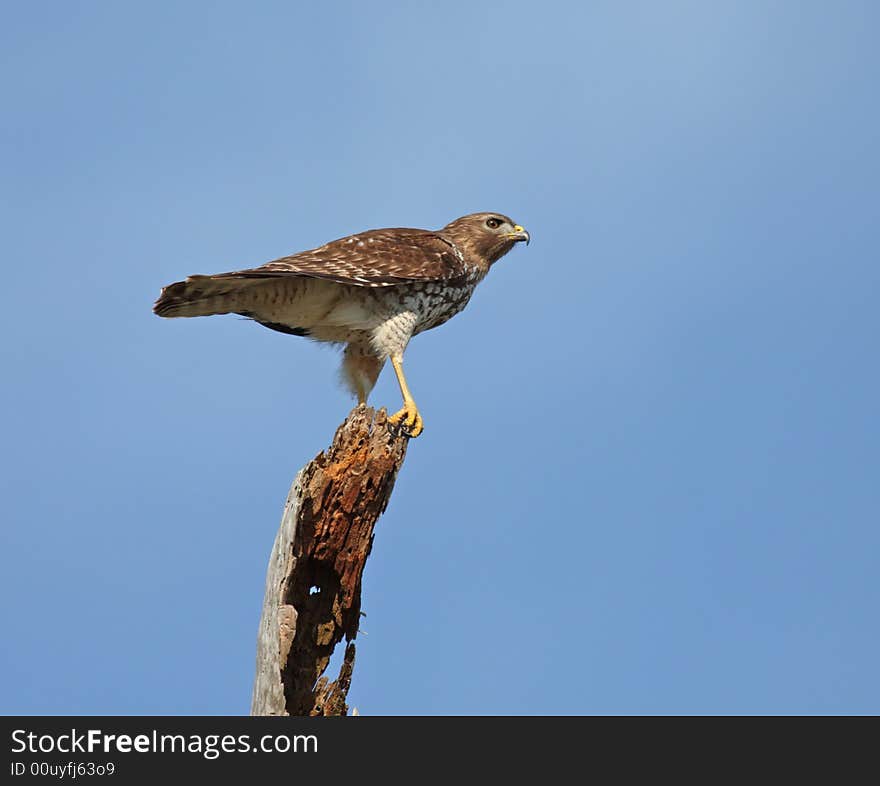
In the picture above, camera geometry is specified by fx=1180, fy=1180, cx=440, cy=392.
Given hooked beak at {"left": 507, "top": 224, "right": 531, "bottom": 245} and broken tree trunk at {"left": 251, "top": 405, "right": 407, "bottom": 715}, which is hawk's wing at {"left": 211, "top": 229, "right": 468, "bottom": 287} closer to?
hooked beak at {"left": 507, "top": 224, "right": 531, "bottom": 245}

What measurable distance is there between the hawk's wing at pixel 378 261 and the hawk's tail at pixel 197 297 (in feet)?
0.52

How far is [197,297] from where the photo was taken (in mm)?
8938

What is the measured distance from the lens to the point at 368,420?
749 cm

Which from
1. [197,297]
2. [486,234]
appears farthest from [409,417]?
[486,234]

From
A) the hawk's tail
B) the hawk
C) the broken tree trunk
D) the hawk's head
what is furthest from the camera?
the hawk's head

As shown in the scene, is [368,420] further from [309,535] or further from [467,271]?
[467,271]

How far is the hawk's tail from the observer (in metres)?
8.72

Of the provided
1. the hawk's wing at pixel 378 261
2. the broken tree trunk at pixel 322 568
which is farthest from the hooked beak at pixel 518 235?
the broken tree trunk at pixel 322 568

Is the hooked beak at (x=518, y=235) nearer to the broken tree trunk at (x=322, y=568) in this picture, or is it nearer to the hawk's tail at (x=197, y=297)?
the hawk's tail at (x=197, y=297)

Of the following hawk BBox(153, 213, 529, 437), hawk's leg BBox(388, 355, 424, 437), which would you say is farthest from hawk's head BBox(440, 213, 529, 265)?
hawk's leg BBox(388, 355, 424, 437)

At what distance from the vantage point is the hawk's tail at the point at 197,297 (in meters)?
8.72

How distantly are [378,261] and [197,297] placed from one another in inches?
66.9

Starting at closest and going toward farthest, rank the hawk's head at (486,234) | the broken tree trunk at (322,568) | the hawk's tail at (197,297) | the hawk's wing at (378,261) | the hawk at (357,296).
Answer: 1. the broken tree trunk at (322,568)
2. the hawk's tail at (197,297)
3. the hawk at (357,296)
4. the hawk's wing at (378,261)
5. the hawk's head at (486,234)

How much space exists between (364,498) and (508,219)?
5359 millimetres
